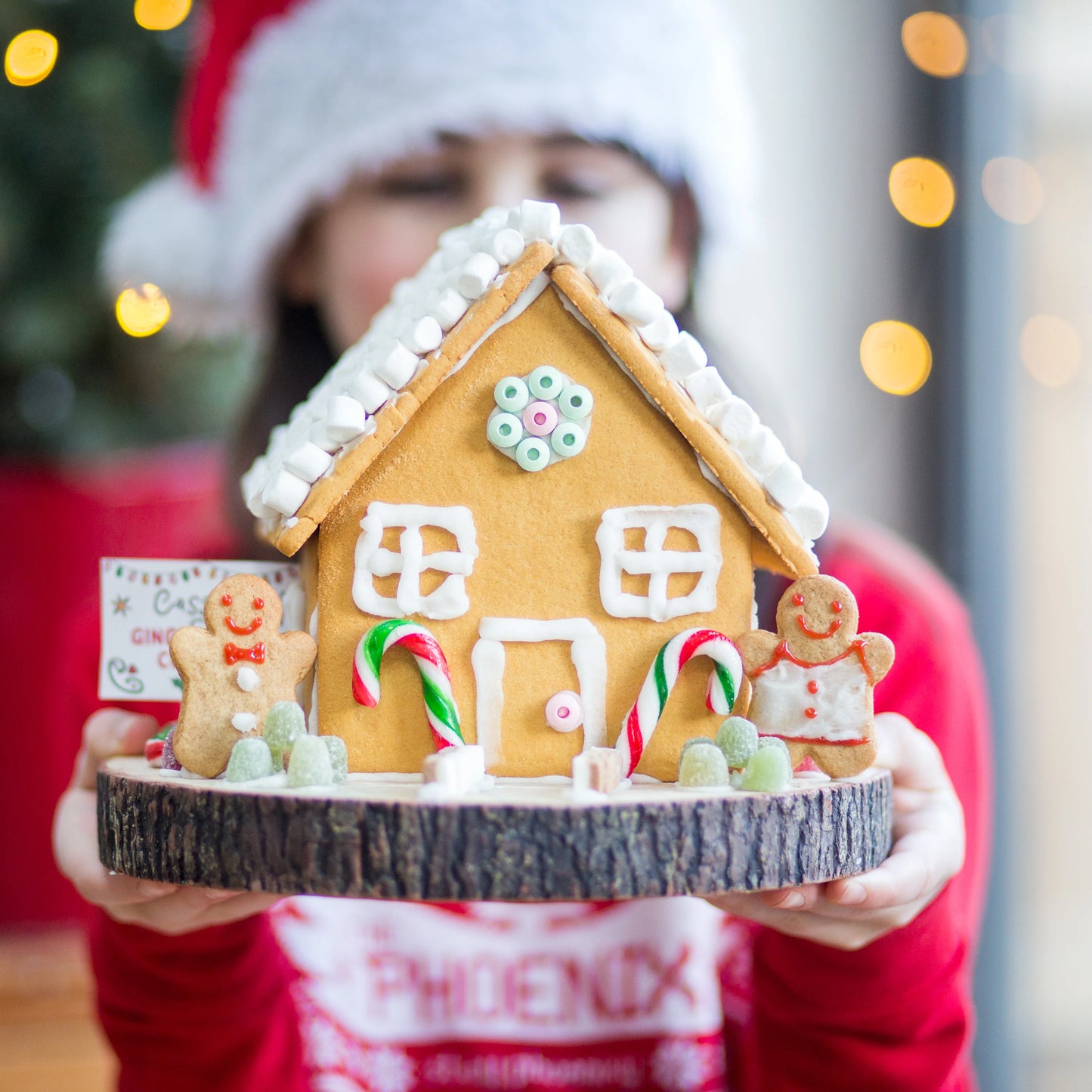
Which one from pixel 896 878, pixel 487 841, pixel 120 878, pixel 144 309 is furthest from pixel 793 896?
pixel 144 309

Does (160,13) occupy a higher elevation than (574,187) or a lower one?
higher

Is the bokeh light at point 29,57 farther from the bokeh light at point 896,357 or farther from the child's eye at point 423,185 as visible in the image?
the bokeh light at point 896,357

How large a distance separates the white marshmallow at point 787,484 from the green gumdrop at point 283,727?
0.26 meters

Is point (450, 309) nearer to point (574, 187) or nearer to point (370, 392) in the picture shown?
point (370, 392)

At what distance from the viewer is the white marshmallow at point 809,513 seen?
0.57 metres

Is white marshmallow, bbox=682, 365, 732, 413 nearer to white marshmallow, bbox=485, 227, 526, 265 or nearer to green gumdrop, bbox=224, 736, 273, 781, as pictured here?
white marshmallow, bbox=485, 227, 526, 265

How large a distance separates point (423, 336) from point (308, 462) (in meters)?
0.09

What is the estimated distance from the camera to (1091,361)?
5.31 feet

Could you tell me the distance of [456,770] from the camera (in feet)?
1.66

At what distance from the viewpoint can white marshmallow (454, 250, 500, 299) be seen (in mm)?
569

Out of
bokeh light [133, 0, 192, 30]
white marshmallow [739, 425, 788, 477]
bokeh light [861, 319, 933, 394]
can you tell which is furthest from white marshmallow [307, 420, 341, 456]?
bokeh light [861, 319, 933, 394]

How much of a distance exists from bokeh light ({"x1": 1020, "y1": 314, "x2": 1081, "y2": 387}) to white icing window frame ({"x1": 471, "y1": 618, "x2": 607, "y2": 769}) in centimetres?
125

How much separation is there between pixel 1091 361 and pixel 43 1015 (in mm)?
1627

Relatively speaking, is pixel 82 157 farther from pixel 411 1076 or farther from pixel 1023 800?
pixel 1023 800
